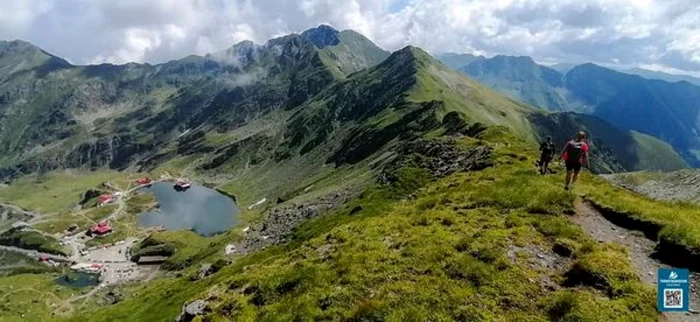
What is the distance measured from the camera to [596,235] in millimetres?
33781

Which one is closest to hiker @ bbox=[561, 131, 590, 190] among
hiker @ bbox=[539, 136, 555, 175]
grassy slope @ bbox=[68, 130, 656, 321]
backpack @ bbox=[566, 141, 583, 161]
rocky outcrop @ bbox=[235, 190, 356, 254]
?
backpack @ bbox=[566, 141, 583, 161]

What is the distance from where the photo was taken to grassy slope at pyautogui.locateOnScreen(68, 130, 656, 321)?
24812mm

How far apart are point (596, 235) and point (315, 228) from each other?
79.0m

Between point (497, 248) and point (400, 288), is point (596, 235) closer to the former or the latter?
point (497, 248)

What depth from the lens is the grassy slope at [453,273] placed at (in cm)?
2481

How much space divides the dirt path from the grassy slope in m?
1.00

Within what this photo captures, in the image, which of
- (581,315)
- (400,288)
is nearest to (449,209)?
(400,288)

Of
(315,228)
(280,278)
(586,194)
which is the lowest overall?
(315,228)

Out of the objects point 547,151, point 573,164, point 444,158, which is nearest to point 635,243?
point 573,164

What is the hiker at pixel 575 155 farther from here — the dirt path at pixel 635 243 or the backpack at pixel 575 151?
the dirt path at pixel 635 243
